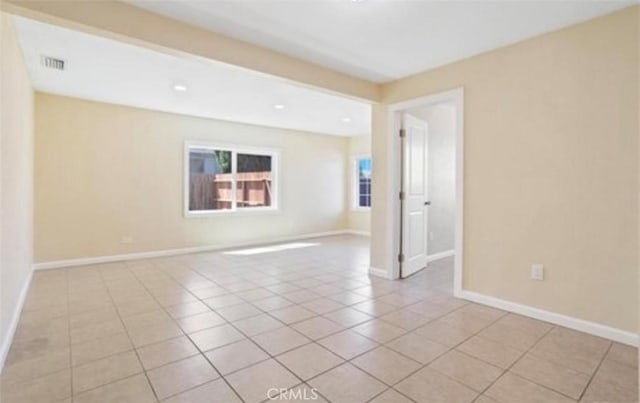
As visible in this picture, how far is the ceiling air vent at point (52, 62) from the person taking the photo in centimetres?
341

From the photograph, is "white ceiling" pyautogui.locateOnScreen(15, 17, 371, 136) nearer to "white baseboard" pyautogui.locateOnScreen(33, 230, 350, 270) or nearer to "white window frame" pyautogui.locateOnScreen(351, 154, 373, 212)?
"white window frame" pyautogui.locateOnScreen(351, 154, 373, 212)

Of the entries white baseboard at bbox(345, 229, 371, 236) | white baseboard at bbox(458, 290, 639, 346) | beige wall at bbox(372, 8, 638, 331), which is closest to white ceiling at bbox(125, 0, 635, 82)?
beige wall at bbox(372, 8, 638, 331)

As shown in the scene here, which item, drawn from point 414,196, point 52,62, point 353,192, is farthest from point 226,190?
point 414,196

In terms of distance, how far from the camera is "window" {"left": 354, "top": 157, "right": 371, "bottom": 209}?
8.44m

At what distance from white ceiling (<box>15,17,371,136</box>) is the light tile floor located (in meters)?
2.25

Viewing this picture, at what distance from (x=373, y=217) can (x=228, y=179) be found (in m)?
3.42

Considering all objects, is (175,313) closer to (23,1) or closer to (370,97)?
(23,1)

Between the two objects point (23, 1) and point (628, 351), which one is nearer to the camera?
point (23, 1)

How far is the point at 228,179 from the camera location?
21.7 feet

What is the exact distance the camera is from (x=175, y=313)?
119 inches

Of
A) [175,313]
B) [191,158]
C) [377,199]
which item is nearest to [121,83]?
[191,158]

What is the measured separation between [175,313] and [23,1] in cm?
249

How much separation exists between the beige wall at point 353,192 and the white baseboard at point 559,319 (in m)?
4.92

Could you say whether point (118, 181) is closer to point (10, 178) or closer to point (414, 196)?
point (10, 178)
